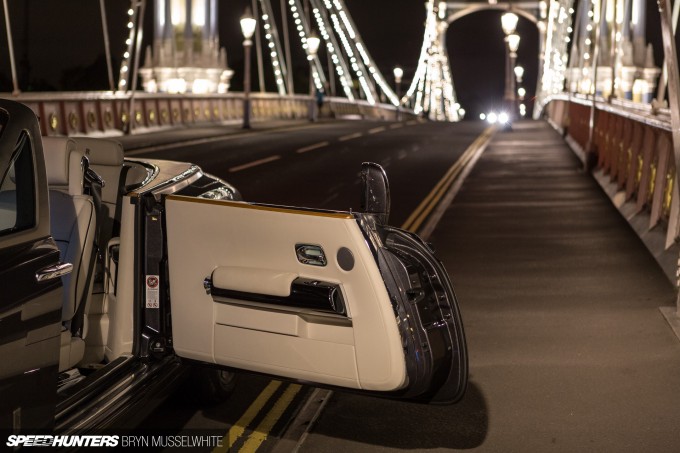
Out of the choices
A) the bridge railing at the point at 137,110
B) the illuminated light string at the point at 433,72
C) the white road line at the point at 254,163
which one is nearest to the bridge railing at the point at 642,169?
the white road line at the point at 254,163

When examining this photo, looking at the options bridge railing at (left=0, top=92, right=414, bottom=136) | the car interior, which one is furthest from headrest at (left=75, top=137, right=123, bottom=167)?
bridge railing at (left=0, top=92, right=414, bottom=136)

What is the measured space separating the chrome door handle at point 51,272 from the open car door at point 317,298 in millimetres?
661

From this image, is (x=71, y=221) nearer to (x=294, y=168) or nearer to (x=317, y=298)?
(x=317, y=298)

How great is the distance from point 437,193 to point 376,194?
1403cm

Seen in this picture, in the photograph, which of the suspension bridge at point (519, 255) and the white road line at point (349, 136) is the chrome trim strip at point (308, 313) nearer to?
the suspension bridge at point (519, 255)

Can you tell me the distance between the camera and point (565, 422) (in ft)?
19.3

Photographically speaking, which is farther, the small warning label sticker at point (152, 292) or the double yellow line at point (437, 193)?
the double yellow line at point (437, 193)

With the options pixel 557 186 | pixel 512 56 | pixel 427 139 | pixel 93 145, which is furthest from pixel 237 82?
pixel 93 145

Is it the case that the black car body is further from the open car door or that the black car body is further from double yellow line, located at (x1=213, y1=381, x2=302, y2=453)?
double yellow line, located at (x1=213, y1=381, x2=302, y2=453)

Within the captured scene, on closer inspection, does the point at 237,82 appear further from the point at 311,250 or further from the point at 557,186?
the point at 311,250

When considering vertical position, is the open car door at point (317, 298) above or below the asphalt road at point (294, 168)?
above

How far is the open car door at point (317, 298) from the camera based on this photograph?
4.25 meters

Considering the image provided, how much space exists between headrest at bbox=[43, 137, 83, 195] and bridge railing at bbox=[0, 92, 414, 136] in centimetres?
1341

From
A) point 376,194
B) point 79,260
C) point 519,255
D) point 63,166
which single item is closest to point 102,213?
point 63,166
